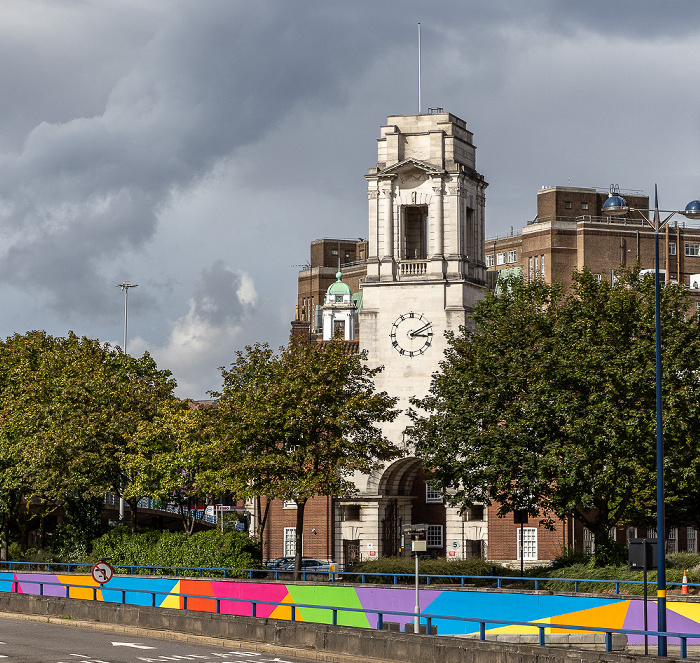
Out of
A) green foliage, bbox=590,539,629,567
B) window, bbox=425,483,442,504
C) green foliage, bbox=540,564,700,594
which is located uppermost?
window, bbox=425,483,442,504

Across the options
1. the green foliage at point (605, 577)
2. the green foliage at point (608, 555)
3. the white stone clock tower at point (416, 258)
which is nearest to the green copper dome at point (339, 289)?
the white stone clock tower at point (416, 258)

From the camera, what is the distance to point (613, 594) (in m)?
44.2

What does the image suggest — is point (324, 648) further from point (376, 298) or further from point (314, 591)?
point (376, 298)

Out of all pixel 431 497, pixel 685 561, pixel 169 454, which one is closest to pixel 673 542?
pixel 431 497

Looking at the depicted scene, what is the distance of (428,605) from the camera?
44.4m

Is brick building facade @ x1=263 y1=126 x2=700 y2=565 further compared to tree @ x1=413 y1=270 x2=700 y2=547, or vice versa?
brick building facade @ x1=263 y1=126 x2=700 y2=565

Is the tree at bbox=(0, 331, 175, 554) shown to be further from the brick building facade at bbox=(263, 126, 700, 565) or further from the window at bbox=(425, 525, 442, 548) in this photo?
the window at bbox=(425, 525, 442, 548)

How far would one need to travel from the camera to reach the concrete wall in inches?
1033

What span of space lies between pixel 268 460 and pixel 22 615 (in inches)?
602

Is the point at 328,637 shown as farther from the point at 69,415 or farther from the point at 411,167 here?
the point at 411,167

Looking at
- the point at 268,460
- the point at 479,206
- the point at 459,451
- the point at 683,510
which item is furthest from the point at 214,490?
the point at 479,206

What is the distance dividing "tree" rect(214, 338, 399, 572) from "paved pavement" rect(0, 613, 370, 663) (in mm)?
17578

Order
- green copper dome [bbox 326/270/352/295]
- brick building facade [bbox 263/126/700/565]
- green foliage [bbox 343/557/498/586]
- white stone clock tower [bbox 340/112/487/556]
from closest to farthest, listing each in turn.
Answer: green foliage [bbox 343/557/498/586] → brick building facade [bbox 263/126/700/565] → white stone clock tower [bbox 340/112/487/556] → green copper dome [bbox 326/270/352/295]

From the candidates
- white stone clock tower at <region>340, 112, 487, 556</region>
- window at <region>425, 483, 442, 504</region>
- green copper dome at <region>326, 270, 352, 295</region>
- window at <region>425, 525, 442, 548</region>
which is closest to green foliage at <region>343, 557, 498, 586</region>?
white stone clock tower at <region>340, 112, 487, 556</region>
